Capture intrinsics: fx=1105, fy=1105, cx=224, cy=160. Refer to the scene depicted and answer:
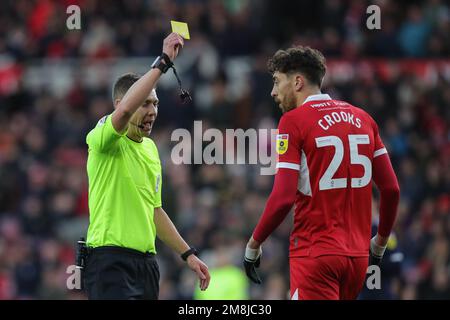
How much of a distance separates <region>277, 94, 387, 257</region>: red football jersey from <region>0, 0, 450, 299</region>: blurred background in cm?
487

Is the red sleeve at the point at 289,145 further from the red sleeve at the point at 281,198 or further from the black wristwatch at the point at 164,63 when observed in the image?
the black wristwatch at the point at 164,63

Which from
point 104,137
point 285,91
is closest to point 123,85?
point 104,137

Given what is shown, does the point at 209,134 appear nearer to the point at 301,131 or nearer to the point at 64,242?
the point at 64,242

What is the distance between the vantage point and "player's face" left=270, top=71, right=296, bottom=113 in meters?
7.28

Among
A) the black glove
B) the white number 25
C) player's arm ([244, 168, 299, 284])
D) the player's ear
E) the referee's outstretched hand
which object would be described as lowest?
the black glove

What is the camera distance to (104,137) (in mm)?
6883

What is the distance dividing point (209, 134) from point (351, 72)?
2331 millimetres

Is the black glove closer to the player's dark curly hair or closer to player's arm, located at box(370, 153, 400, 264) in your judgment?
player's arm, located at box(370, 153, 400, 264)

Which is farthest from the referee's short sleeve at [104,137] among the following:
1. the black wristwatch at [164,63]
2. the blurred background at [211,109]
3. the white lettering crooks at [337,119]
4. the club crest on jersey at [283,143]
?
the blurred background at [211,109]

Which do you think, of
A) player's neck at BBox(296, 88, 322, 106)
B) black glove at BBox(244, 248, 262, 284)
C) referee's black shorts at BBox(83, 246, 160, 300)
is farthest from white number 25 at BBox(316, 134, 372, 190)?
referee's black shorts at BBox(83, 246, 160, 300)

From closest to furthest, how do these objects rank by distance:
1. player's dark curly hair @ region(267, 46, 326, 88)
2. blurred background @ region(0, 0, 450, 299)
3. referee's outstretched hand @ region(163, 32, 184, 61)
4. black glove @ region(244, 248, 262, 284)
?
referee's outstretched hand @ region(163, 32, 184, 61) → black glove @ region(244, 248, 262, 284) → player's dark curly hair @ region(267, 46, 326, 88) → blurred background @ region(0, 0, 450, 299)

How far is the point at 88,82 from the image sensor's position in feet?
53.7

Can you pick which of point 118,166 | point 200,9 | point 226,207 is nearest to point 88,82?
point 200,9
